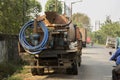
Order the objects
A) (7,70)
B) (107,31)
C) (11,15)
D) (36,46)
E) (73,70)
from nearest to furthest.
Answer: (36,46) < (73,70) < (7,70) < (11,15) < (107,31)

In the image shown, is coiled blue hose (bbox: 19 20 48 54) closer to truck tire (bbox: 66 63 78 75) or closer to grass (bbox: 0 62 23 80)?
grass (bbox: 0 62 23 80)

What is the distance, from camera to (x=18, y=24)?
87.8 feet

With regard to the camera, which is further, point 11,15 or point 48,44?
point 11,15

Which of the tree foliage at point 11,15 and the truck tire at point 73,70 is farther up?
the tree foliage at point 11,15

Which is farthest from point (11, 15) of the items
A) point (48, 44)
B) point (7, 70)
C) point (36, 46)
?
point (36, 46)

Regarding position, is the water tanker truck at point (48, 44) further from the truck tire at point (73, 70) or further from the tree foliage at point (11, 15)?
the tree foliage at point (11, 15)

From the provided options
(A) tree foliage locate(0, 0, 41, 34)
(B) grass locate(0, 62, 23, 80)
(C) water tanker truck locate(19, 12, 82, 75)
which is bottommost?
(B) grass locate(0, 62, 23, 80)

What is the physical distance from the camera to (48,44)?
18.5m

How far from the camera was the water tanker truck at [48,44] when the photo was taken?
18203 millimetres

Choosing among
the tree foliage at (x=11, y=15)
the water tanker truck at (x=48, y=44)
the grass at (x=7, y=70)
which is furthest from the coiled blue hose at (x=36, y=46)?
the tree foliage at (x=11, y=15)

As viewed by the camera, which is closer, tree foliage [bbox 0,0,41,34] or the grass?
the grass

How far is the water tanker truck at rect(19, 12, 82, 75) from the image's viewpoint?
18.2m

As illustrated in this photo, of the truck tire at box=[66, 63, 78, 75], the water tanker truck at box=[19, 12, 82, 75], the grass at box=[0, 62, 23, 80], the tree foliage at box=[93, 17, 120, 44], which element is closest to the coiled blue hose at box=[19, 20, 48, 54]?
the water tanker truck at box=[19, 12, 82, 75]

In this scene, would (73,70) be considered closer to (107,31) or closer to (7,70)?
(7,70)
